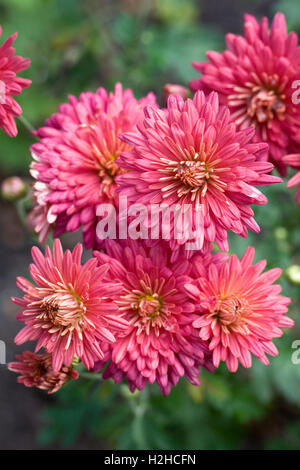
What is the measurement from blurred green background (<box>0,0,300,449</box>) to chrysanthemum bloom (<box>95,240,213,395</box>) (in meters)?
0.62

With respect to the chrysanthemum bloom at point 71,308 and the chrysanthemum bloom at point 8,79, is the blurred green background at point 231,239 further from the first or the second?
the chrysanthemum bloom at point 8,79

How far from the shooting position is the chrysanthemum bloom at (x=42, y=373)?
4.26 ft

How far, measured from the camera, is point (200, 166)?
1210mm

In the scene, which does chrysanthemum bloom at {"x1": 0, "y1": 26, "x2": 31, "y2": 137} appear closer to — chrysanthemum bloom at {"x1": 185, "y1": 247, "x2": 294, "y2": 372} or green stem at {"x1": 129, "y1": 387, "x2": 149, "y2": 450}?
chrysanthemum bloom at {"x1": 185, "y1": 247, "x2": 294, "y2": 372}

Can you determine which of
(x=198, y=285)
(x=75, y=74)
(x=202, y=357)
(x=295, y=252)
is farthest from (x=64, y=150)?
(x=75, y=74)

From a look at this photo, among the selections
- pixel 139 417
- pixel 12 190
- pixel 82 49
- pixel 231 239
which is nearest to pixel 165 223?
pixel 12 190

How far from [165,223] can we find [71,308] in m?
0.30

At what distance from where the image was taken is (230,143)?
1.18m

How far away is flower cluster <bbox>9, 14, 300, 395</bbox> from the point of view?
47.2 inches

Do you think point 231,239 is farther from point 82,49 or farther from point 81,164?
point 82,49

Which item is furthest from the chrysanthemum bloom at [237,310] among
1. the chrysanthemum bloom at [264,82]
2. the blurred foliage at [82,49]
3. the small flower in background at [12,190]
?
the blurred foliage at [82,49]

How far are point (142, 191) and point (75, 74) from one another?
1814mm
